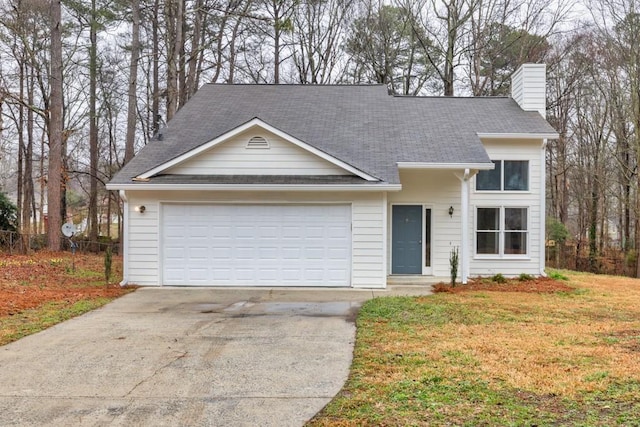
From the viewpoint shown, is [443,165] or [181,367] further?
[443,165]

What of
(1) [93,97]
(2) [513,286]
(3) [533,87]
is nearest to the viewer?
(2) [513,286]

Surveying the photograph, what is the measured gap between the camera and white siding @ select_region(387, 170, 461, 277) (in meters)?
12.4

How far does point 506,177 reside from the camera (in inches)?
515

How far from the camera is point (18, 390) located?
459cm

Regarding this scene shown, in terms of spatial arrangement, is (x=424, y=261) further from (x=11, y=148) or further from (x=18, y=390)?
(x=11, y=148)

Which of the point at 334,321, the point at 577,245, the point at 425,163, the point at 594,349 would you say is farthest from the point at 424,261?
the point at 577,245

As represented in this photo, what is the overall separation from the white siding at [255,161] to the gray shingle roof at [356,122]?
56cm

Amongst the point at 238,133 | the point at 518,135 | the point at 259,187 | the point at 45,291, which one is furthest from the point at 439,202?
the point at 45,291

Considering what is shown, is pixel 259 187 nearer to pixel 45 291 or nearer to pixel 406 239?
pixel 406 239

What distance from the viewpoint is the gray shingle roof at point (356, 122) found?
11836mm

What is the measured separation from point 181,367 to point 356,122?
9724mm

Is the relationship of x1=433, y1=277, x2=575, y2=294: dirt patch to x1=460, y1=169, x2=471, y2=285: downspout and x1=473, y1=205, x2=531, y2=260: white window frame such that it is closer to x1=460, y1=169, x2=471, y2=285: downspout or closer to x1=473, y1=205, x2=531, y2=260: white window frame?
x1=460, y1=169, x2=471, y2=285: downspout

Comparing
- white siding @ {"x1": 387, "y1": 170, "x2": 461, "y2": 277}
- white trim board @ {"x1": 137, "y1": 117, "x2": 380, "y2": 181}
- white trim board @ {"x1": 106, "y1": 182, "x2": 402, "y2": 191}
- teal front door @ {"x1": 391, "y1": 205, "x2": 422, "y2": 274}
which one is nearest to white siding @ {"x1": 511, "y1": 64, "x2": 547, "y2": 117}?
white siding @ {"x1": 387, "y1": 170, "x2": 461, "y2": 277}

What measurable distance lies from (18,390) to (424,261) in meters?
9.51
